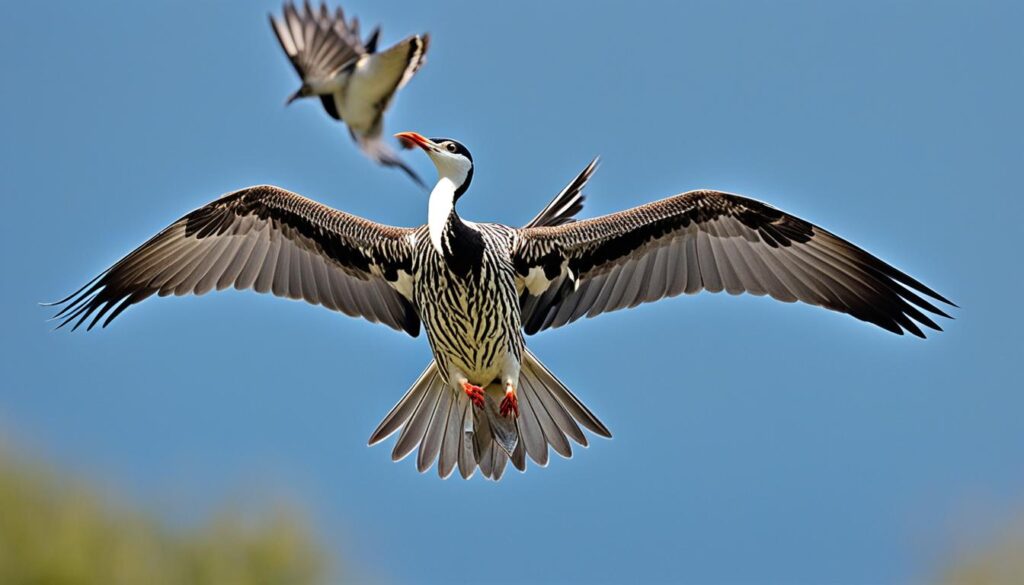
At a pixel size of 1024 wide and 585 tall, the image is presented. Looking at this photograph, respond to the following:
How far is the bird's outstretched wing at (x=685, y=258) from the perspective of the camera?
31.3 feet

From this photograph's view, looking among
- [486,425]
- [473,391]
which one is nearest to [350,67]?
[473,391]

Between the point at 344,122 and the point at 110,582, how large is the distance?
14.4ft

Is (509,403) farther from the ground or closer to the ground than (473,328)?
closer to the ground

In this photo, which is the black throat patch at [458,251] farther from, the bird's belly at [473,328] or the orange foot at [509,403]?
the orange foot at [509,403]

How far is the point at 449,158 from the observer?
9047 mm

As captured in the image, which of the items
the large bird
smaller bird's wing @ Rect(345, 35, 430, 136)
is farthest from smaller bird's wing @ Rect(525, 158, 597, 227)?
smaller bird's wing @ Rect(345, 35, 430, 136)

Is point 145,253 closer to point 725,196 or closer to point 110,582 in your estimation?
point 110,582

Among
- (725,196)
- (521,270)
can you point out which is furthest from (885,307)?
(521,270)

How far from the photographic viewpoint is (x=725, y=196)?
31.3 ft

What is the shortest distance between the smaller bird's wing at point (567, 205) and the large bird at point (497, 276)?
0.36 ft

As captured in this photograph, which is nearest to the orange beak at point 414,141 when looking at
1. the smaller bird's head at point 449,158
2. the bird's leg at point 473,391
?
the smaller bird's head at point 449,158

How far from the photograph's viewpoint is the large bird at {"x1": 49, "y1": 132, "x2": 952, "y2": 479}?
30.3 feet

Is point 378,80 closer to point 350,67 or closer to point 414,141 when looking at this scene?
point 350,67

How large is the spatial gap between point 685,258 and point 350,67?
477 centimetres
